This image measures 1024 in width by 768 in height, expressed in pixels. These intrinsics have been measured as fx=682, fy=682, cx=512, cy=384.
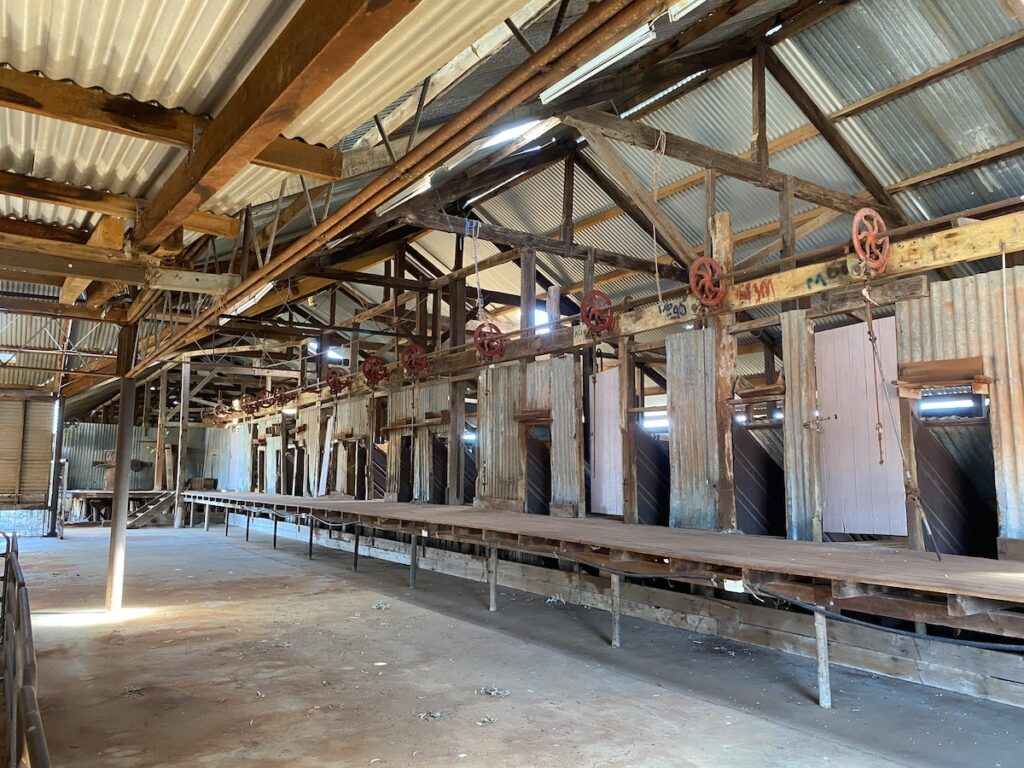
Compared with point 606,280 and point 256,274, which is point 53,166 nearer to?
point 256,274

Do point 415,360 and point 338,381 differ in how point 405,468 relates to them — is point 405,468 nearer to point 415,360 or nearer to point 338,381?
point 415,360

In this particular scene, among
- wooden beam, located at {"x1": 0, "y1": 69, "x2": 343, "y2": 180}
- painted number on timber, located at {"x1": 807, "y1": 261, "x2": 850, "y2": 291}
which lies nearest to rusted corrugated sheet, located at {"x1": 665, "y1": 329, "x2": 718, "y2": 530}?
painted number on timber, located at {"x1": 807, "y1": 261, "x2": 850, "y2": 291}

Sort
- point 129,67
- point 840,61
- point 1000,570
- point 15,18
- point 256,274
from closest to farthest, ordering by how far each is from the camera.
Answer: point 15,18 < point 129,67 < point 1000,570 < point 256,274 < point 840,61

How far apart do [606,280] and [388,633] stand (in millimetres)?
9896

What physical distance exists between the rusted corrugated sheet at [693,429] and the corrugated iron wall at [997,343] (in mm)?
2492

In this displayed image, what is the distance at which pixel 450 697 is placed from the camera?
590 centimetres

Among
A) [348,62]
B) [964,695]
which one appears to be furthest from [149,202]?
[964,695]

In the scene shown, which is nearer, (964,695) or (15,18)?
(15,18)

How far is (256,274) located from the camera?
21.2 feet

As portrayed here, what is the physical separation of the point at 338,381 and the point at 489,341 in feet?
22.6

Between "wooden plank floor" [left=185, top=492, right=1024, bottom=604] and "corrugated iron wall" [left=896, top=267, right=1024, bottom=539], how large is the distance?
772mm

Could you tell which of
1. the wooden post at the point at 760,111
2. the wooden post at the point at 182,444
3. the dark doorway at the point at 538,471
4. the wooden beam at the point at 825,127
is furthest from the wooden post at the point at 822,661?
the wooden post at the point at 182,444

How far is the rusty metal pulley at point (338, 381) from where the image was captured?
17.2 m

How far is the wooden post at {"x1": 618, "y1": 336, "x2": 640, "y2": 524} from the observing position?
9.61 meters
